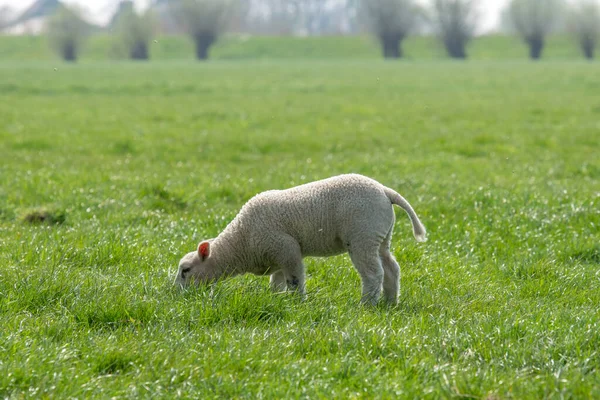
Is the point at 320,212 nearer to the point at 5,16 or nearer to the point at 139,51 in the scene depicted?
the point at 139,51

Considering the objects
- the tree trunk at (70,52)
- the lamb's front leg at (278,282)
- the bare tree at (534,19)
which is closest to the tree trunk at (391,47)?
the bare tree at (534,19)

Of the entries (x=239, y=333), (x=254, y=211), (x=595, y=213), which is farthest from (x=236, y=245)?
(x=595, y=213)

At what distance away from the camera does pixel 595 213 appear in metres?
8.22

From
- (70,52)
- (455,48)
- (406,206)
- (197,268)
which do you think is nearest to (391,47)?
(455,48)

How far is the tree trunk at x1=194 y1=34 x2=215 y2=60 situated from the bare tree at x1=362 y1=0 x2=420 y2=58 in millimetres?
19866

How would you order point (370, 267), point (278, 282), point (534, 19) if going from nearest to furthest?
point (370, 267)
point (278, 282)
point (534, 19)

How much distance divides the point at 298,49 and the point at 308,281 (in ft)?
297

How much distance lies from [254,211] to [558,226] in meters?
3.77

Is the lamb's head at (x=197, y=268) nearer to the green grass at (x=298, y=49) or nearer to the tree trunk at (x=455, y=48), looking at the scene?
the green grass at (x=298, y=49)

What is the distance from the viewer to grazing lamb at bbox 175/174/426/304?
5355 mm

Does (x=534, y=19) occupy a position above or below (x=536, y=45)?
above

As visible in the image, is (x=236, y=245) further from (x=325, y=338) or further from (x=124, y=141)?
(x=124, y=141)

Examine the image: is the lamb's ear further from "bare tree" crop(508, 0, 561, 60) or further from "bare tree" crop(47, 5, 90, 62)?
"bare tree" crop(508, 0, 561, 60)

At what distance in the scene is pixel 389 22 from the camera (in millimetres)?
92625
